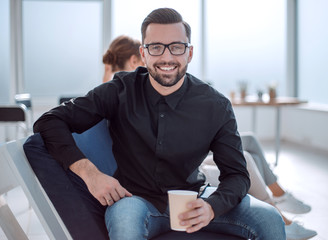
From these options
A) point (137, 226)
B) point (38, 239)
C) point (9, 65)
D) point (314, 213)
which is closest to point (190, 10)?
point (9, 65)

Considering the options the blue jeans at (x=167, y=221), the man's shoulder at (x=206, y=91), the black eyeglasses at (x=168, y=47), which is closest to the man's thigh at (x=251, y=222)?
the blue jeans at (x=167, y=221)

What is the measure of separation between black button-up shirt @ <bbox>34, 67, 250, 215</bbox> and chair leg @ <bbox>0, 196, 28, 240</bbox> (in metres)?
0.35

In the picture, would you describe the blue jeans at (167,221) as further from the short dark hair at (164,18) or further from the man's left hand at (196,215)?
the short dark hair at (164,18)

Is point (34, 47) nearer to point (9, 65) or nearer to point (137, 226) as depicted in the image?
point (9, 65)

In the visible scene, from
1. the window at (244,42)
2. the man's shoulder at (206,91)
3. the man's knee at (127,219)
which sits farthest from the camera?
the window at (244,42)

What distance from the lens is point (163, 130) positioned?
1.51 metres

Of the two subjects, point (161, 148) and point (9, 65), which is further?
point (9, 65)

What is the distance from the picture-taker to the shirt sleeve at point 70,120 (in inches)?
53.1

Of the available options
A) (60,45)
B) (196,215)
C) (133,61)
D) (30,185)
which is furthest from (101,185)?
(60,45)

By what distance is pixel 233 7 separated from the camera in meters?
6.42

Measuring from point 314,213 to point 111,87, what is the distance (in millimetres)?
2131

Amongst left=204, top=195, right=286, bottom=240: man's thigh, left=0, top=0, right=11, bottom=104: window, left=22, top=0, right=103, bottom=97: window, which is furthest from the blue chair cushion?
left=0, top=0, right=11, bottom=104: window

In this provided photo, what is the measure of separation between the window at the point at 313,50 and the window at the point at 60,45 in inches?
123

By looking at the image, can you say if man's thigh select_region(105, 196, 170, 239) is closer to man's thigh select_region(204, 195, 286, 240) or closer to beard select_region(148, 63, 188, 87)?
man's thigh select_region(204, 195, 286, 240)
